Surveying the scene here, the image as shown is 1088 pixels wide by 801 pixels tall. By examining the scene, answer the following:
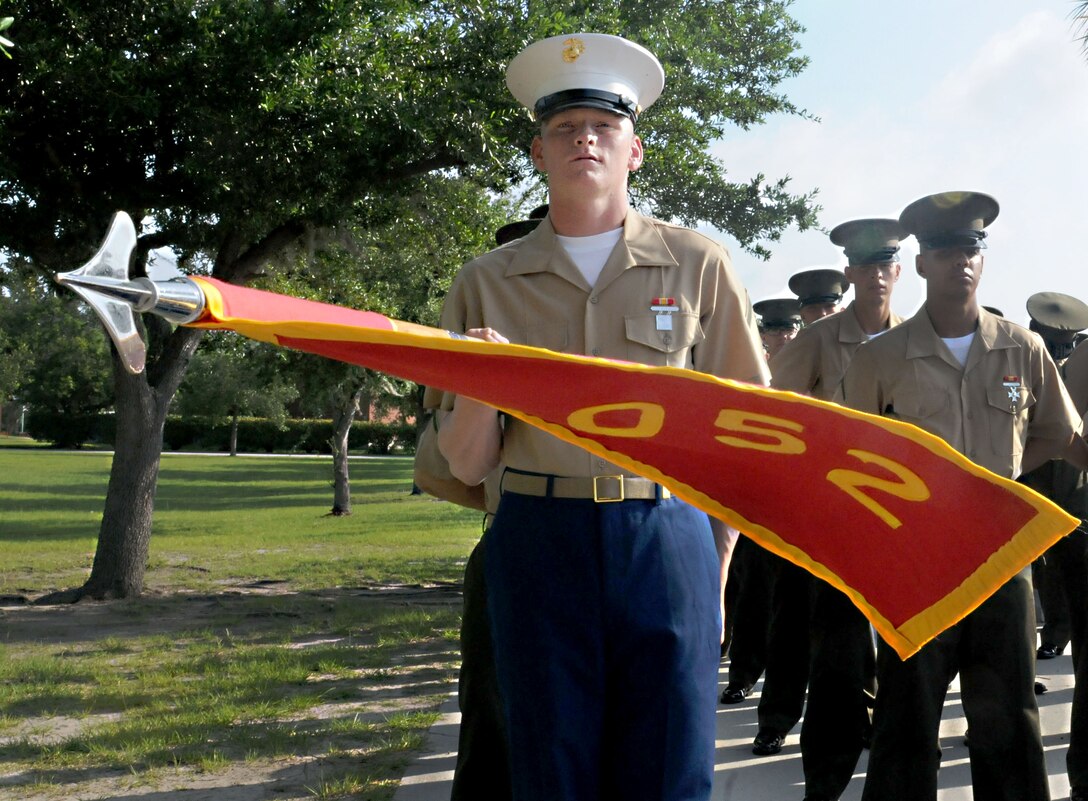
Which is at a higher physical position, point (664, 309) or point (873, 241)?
point (873, 241)

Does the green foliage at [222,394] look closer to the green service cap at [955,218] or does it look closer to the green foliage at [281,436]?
the green foliage at [281,436]

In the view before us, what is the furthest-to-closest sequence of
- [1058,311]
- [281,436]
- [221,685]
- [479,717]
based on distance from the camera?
[281,436], [1058,311], [221,685], [479,717]

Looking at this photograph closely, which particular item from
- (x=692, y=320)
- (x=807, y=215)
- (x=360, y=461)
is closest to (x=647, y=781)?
(x=692, y=320)

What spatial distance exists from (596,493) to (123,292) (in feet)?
3.80

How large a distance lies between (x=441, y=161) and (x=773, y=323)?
148 inches

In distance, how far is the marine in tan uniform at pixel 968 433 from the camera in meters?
4.33

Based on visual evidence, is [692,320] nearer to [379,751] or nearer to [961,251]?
[961,251]

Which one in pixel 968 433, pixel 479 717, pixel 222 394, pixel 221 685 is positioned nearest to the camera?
pixel 479 717

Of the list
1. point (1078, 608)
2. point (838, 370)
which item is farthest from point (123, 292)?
point (1078, 608)

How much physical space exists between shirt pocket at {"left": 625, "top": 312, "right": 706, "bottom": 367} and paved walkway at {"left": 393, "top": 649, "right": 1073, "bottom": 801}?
300cm

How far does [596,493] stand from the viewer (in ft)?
8.80

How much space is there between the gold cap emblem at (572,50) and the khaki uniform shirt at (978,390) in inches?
89.9

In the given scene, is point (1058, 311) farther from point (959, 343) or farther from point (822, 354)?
point (959, 343)

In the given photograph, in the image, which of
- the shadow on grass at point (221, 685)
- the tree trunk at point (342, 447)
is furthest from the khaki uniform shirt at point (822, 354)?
the tree trunk at point (342, 447)
